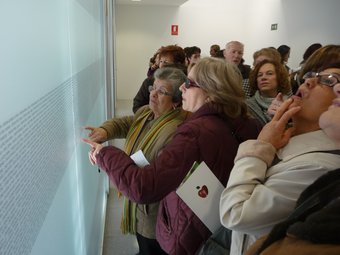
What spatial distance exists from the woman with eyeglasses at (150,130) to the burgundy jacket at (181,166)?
0.35 meters

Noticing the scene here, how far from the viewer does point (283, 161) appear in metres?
0.94

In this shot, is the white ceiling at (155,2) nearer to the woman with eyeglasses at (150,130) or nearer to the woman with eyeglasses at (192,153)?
→ the woman with eyeglasses at (150,130)

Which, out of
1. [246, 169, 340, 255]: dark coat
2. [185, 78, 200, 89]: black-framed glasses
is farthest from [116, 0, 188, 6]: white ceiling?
[246, 169, 340, 255]: dark coat

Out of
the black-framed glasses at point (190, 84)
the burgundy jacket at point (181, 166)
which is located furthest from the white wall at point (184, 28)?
the burgundy jacket at point (181, 166)

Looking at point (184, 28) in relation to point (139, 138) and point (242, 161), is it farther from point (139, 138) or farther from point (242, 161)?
point (242, 161)

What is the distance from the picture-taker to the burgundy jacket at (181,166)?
1.11 meters

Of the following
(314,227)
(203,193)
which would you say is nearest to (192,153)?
(203,193)

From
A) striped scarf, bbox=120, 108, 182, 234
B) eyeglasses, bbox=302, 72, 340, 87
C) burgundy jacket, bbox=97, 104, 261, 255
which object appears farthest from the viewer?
striped scarf, bbox=120, 108, 182, 234

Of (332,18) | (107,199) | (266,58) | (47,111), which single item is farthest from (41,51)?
(332,18)

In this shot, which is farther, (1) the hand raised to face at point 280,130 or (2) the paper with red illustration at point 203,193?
(2) the paper with red illustration at point 203,193

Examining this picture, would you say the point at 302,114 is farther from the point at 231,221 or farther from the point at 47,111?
the point at 47,111

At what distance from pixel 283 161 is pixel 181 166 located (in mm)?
364

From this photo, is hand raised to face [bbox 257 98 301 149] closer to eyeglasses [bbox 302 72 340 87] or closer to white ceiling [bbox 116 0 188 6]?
eyeglasses [bbox 302 72 340 87]

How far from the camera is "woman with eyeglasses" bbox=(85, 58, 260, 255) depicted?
43.8 inches
